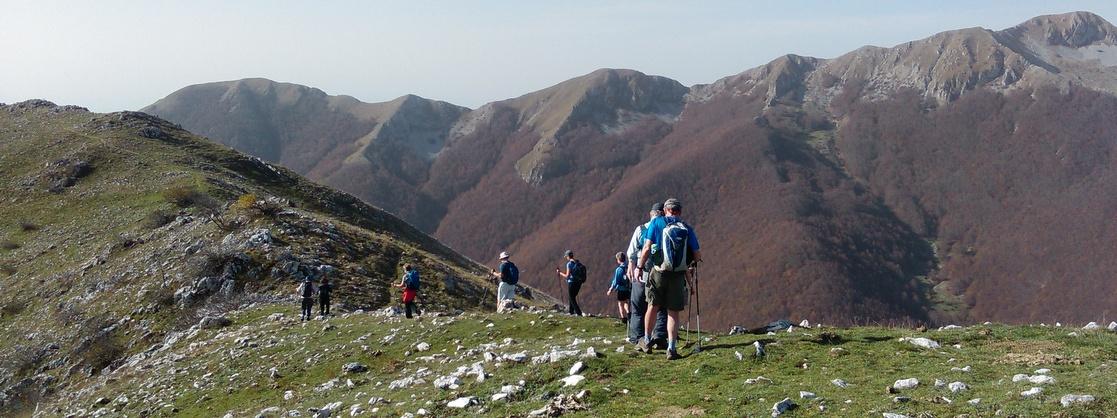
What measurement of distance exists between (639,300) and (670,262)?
86.9 inches

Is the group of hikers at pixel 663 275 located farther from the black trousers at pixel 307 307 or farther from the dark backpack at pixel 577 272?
the black trousers at pixel 307 307

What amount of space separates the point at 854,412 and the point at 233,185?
52994mm

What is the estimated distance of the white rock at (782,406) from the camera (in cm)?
982

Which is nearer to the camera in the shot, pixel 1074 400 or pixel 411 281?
pixel 1074 400

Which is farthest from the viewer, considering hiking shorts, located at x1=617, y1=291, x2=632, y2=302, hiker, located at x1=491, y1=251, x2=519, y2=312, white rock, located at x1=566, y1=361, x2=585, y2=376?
hiker, located at x1=491, y1=251, x2=519, y2=312

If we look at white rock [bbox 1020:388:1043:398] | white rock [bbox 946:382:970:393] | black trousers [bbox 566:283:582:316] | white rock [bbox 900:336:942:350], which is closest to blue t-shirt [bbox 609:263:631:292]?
black trousers [bbox 566:283:582:316]

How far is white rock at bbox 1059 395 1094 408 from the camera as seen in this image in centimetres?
888

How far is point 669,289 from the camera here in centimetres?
1364

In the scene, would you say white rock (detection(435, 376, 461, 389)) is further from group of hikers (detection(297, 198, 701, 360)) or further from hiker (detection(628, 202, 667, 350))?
hiker (detection(628, 202, 667, 350))

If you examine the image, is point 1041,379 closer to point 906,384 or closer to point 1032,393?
point 1032,393

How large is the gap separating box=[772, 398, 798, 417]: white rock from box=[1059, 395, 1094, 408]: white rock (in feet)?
10.6

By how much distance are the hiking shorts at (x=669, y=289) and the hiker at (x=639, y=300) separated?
445 mm

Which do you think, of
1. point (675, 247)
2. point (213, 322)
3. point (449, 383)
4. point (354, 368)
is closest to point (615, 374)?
point (675, 247)

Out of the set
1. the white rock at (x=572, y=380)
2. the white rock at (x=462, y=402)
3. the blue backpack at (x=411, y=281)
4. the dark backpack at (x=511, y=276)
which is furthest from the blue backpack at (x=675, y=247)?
the blue backpack at (x=411, y=281)
